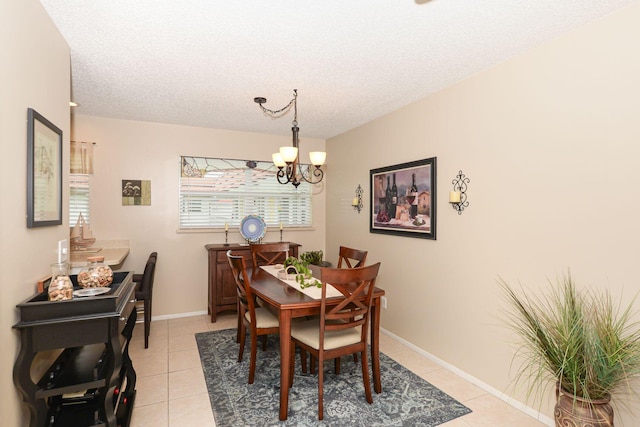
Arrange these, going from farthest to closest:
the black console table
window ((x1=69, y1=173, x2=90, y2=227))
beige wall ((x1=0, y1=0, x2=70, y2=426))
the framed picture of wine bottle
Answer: window ((x1=69, y1=173, x2=90, y2=227)) < the framed picture of wine bottle < the black console table < beige wall ((x1=0, y1=0, x2=70, y2=426))

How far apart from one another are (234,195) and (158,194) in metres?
0.99

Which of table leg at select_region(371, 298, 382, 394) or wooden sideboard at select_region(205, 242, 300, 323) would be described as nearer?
table leg at select_region(371, 298, 382, 394)

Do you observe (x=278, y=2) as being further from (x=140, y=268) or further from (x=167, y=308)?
(x=167, y=308)

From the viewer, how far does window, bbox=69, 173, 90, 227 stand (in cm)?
396

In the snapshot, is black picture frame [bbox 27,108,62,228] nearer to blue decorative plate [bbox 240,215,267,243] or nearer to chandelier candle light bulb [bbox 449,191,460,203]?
blue decorative plate [bbox 240,215,267,243]

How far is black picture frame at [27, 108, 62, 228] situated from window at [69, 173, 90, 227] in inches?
86.7

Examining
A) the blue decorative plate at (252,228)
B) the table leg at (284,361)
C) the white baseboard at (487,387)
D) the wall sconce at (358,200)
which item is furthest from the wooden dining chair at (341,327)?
the blue decorative plate at (252,228)

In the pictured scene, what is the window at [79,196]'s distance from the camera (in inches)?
156

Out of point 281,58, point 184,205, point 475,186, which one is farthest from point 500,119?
point 184,205

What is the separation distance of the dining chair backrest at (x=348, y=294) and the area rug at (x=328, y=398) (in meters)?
0.51

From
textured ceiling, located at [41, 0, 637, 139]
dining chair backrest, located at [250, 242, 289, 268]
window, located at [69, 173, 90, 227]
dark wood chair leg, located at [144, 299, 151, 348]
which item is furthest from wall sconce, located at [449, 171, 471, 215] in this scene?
window, located at [69, 173, 90, 227]

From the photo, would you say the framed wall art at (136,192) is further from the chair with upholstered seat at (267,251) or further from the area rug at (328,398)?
the area rug at (328,398)

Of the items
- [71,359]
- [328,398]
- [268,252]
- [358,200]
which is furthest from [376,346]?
[358,200]

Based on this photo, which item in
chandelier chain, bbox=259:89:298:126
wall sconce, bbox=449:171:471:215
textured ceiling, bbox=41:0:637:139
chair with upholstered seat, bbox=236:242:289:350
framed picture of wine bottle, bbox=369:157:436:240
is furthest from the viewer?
chair with upholstered seat, bbox=236:242:289:350
